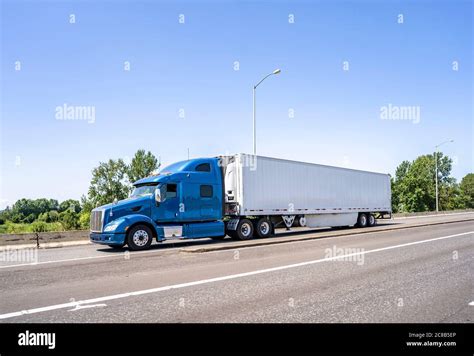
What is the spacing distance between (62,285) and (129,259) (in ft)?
12.2

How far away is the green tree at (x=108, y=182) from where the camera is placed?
75875mm

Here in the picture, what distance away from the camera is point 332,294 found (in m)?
6.39

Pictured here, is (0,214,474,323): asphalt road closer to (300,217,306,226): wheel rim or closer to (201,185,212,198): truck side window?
(201,185,212,198): truck side window

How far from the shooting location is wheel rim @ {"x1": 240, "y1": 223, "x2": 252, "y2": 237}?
57.5 ft

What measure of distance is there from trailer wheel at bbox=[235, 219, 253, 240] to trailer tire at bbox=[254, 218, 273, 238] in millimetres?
475

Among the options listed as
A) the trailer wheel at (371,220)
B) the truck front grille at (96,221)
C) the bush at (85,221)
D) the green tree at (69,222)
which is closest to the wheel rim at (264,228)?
the truck front grille at (96,221)

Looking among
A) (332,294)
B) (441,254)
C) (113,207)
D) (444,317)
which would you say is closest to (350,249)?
(441,254)

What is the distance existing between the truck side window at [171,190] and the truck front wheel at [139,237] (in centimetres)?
171

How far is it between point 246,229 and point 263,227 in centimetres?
123

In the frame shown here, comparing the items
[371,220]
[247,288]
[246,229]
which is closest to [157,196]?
[246,229]

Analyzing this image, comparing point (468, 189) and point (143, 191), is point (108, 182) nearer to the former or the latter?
point (143, 191)

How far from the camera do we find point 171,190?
1531 centimetres

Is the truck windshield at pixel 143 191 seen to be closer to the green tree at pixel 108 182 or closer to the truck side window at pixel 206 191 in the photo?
the truck side window at pixel 206 191
